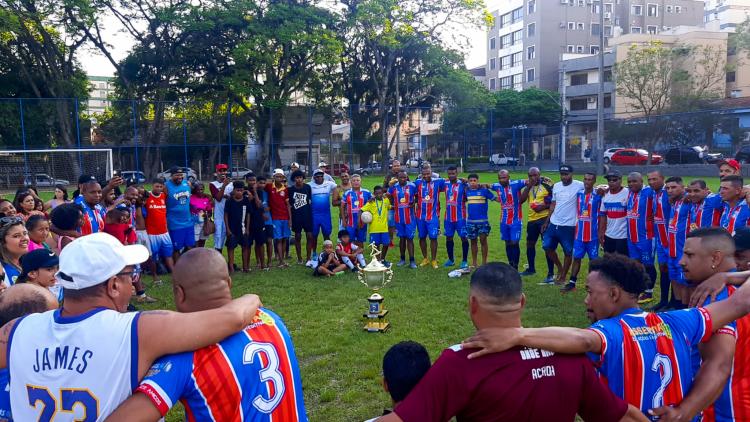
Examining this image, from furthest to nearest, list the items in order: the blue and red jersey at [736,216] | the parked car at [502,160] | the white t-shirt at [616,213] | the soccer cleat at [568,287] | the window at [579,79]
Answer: the window at [579,79] → the parked car at [502,160] → the soccer cleat at [568,287] → the white t-shirt at [616,213] → the blue and red jersey at [736,216]

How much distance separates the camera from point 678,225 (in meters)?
7.67

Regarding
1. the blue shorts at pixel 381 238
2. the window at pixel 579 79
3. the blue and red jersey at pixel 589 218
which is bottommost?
the blue shorts at pixel 381 238

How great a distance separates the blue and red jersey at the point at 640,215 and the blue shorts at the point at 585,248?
673 mm

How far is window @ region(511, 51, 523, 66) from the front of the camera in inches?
2621

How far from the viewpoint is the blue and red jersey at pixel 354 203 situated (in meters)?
11.8

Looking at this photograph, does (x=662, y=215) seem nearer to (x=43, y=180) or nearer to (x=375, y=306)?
(x=375, y=306)

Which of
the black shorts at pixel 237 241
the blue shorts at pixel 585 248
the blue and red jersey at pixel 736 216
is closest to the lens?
the blue and red jersey at pixel 736 216

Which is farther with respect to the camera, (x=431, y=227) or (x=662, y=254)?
(x=431, y=227)

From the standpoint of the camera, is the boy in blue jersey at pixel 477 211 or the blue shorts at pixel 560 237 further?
the boy in blue jersey at pixel 477 211

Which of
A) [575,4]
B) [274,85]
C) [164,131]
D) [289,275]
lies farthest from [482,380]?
[575,4]

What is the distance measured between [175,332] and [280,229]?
9.97m

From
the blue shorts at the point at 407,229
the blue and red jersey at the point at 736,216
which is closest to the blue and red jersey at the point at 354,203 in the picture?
the blue shorts at the point at 407,229

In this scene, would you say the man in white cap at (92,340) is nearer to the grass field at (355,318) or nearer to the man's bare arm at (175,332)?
the man's bare arm at (175,332)

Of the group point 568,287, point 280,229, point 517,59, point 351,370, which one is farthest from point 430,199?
point 517,59
